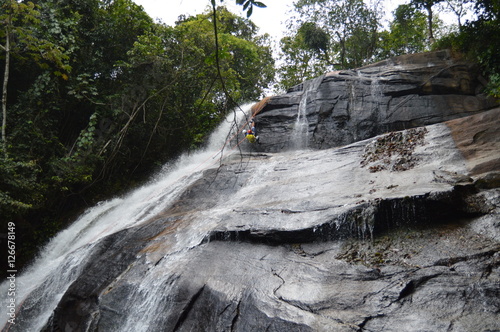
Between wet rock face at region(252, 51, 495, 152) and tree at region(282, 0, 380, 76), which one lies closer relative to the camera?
wet rock face at region(252, 51, 495, 152)

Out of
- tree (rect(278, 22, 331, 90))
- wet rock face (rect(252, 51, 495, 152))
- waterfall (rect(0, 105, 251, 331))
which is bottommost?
waterfall (rect(0, 105, 251, 331))

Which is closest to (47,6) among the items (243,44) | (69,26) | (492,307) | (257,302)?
(69,26)

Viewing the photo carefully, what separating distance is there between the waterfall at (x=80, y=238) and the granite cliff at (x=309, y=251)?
0.05 m

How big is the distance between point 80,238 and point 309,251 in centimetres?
680

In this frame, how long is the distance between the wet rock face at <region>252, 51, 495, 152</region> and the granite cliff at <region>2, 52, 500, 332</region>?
126 inches

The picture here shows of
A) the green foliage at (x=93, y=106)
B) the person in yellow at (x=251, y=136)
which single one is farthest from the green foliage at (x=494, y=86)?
the green foliage at (x=93, y=106)

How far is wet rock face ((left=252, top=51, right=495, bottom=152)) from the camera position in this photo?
10.7m

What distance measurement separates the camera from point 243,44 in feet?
61.6

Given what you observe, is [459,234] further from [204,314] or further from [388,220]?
[204,314]

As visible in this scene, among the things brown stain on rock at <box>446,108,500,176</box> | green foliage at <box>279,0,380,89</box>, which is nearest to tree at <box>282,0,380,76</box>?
green foliage at <box>279,0,380,89</box>

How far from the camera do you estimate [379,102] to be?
11.5m

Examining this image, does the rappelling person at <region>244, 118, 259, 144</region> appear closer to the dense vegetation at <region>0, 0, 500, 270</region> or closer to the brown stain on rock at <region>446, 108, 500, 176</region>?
the dense vegetation at <region>0, 0, 500, 270</region>

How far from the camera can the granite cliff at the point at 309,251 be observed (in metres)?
3.69

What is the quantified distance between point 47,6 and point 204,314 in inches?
449
